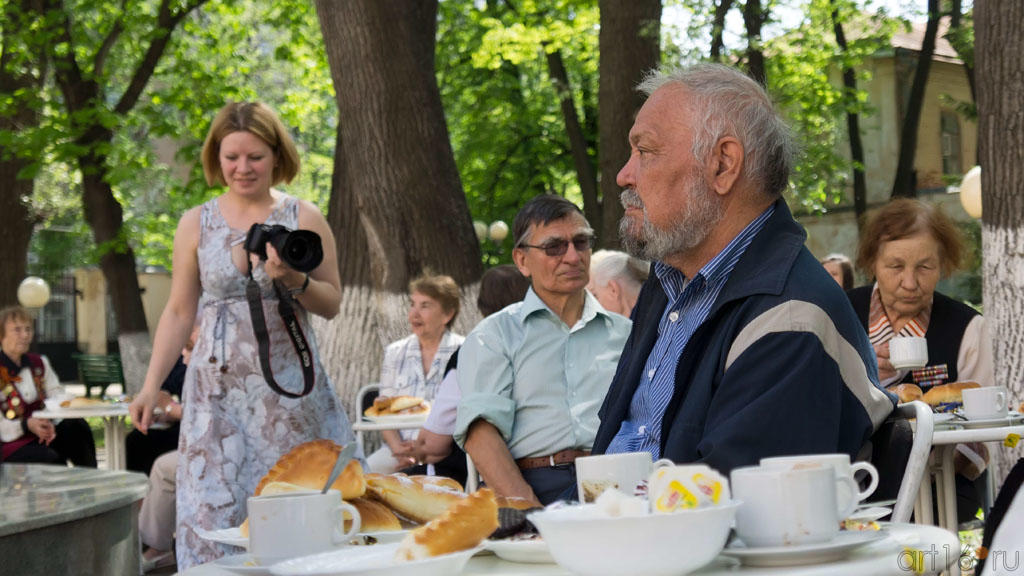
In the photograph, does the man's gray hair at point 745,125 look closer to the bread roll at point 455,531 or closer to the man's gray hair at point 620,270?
the bread roll at point 455,531

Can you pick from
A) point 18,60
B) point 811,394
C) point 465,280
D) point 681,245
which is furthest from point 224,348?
point 18,60

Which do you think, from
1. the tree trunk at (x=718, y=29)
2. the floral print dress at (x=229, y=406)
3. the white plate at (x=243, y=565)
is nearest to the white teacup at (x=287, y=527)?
the white plate at (x=243, y=565)

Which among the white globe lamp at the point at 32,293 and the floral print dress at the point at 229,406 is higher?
the white globe lamp at the point at 32,293

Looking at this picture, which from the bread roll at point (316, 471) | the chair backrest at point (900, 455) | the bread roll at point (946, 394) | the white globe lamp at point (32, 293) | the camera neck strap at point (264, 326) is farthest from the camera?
the white globe lamp at point (32, 293)

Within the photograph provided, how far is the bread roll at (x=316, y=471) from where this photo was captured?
206 centimetres

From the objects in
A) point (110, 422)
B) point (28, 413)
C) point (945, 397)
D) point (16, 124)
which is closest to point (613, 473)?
point (945, 397)

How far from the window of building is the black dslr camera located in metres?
35.8

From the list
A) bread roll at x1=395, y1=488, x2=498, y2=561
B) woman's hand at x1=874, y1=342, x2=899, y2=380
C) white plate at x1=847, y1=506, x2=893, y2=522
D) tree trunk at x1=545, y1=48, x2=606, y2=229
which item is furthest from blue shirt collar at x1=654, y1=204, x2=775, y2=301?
tree trunk at x1=545, y1=48, x2=606, y2=229

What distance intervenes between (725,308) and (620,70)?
8.77 meters

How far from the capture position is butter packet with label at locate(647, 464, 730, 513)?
1.50 meters

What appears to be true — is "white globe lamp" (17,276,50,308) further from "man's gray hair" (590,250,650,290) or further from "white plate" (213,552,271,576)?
"white plate" (213,552,271,576)

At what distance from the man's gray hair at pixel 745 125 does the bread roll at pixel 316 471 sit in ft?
3.75

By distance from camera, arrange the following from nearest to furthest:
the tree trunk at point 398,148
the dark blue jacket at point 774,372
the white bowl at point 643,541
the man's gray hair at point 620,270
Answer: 1. the white bowl at point 643,541
2. the dark blue jacket at point 774,372
3. the man's gray hair at point 620,270
4. the tree trunk at point 398,148

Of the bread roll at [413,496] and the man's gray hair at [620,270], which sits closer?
the bread roll at [413,496]
